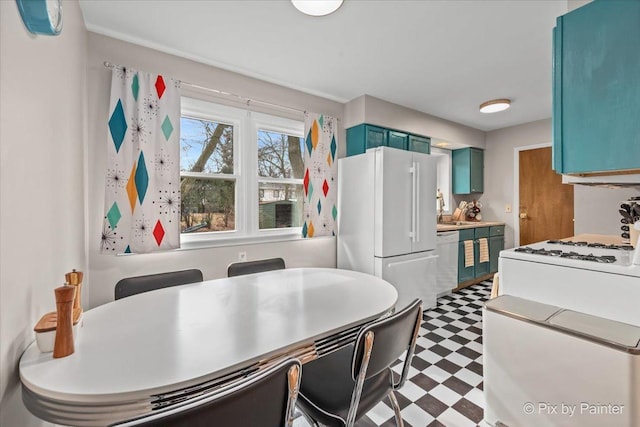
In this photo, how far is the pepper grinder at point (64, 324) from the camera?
849mm

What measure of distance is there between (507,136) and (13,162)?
552 cm

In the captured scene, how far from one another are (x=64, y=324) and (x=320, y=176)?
245 cm

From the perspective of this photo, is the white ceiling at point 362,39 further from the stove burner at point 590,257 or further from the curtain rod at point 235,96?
the stove burner at point 590,257

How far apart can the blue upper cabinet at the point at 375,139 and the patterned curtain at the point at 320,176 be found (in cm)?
23

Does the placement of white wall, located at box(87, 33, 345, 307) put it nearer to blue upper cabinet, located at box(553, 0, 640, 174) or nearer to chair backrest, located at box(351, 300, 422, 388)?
chair backrest, located at box(351, 300, 422, 388)

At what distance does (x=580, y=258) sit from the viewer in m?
1.37

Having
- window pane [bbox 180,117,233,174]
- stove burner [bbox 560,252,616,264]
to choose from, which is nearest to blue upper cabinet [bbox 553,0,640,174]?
stove burner [bbox 560,252,616,264]

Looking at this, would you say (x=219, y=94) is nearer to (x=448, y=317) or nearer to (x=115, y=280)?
(x=115, y=280)

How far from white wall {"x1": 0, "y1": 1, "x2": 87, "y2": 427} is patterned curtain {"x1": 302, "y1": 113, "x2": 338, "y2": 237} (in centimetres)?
188

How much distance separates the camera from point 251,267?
201cm

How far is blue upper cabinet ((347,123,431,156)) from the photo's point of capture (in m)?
3.16

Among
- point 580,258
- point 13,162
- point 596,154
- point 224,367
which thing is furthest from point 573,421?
point 13,162

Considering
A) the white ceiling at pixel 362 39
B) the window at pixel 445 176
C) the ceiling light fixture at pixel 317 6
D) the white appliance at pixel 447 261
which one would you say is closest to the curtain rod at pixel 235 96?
the white ceiling at pixel 362 39

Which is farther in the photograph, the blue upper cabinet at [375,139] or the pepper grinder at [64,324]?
the blue upper cabinet at [375,139]
